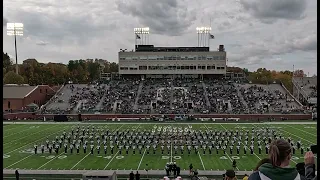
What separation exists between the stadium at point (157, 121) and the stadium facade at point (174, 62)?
16cm

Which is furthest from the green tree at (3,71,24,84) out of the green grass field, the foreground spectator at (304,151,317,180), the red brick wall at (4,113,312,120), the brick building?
the foreground spectator at (304,151,317,180)

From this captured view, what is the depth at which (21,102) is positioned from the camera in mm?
48469

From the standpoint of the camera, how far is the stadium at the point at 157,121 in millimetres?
18484

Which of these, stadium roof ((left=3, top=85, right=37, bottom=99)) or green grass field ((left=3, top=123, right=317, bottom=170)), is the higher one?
stadium roof ((left=3, top=85, right=37, bottom=99))

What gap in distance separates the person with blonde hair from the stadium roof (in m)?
49.9

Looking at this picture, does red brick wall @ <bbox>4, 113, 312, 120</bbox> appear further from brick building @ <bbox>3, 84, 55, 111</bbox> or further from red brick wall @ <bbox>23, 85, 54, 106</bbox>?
red brick wall @ <bbox>23, 85, 54, 106</bbox>

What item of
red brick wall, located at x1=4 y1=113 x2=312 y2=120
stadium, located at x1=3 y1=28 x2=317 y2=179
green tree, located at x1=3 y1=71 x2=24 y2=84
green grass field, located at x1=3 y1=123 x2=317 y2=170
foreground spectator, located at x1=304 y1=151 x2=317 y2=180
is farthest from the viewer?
green tree, located at x1=3 y1=71 x2=24 y2=84

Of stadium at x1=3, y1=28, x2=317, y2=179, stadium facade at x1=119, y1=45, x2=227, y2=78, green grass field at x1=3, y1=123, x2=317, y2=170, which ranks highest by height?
stadium facade at x1=119, y1=45, x2=227, y2=78

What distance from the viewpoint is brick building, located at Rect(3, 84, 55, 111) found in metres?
48.4

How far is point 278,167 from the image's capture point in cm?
257

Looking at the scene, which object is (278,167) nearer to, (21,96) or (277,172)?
(277,172)

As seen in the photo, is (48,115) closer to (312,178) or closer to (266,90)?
(266,90)

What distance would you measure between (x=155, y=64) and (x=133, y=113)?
17.3 metres

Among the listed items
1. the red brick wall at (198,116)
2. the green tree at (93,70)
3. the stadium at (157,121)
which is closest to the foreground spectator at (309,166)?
the stadium at (157,121)
